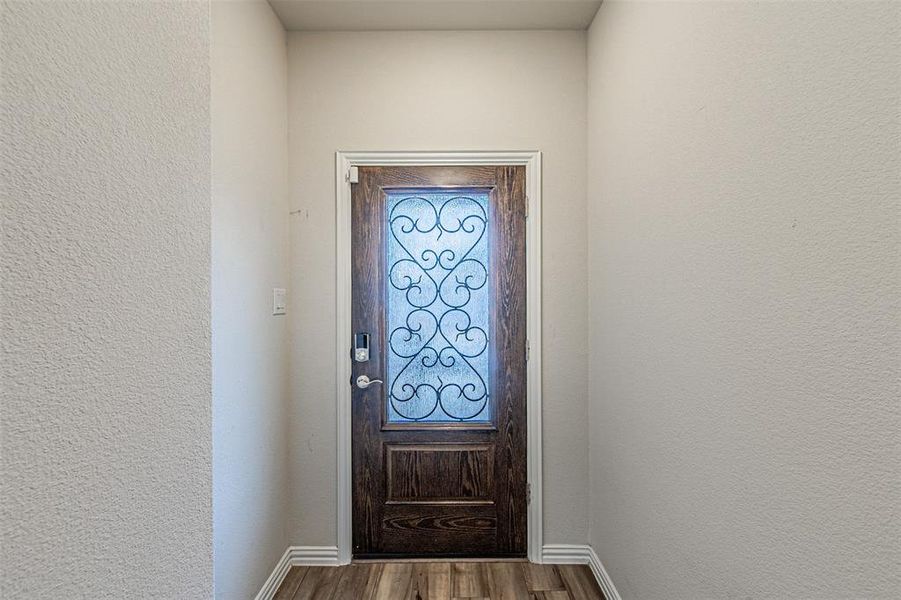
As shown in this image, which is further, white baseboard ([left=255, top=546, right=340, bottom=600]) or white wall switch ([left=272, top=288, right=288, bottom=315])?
white baseboard ([left=255, top=546, right=340, bottom=600])

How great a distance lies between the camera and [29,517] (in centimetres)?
58

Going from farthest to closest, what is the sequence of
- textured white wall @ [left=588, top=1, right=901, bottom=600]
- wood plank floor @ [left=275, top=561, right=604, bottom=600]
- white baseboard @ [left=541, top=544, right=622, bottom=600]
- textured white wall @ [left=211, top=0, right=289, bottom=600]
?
white baseboard @ [left=541, top=544, right=622, bottom=600] → wood plank floor @ [left=275, top=561, right=604, bottom=600] → textured white wall @ [left=211, top=0, right=289, bottom=600] → textured white wall @ [left=588, top=1, right=901, bottom=600]

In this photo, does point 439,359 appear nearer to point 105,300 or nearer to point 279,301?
point 279,301

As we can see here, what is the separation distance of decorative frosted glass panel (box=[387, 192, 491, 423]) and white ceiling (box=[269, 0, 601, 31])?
840mm

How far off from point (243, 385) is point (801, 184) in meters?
1.97

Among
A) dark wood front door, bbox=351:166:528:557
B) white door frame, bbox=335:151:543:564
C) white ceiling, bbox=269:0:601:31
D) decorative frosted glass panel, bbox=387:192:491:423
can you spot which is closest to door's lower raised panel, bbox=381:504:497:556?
dark wood front door, bbox=351:166:528:557

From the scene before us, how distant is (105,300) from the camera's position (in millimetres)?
712

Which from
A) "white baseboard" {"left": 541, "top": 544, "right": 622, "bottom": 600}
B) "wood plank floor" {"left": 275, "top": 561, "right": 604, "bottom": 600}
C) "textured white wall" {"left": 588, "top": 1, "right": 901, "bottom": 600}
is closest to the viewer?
"textured white wall" {"left": 588, "top": 1, "right": 901, "bottom": 600}

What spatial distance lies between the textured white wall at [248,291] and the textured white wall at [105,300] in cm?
100

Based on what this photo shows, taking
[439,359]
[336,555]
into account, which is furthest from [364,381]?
[336,555]

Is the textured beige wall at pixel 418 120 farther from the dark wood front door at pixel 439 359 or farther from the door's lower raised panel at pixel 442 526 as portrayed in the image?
the door's lower raised panel at pixel 442 526

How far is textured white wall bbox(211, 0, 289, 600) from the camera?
190 cm

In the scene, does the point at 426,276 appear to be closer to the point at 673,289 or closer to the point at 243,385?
the point at 243,385

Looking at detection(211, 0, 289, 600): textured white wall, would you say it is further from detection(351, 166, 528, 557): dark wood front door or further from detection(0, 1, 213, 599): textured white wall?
detection(0, 1, 213, 599): textured white wall
